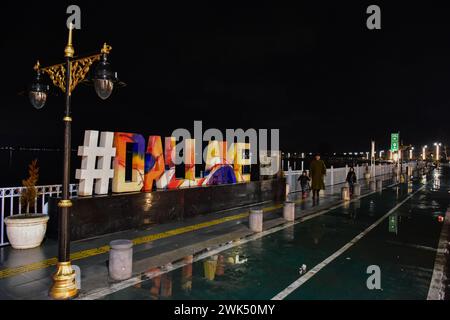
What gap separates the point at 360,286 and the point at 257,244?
3.20 meters

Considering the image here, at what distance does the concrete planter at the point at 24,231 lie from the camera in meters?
7.25

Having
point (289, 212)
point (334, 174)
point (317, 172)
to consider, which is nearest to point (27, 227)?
point (289, 212)

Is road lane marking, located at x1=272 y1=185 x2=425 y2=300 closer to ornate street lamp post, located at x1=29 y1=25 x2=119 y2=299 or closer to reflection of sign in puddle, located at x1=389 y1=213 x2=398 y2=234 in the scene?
reflection of sign in puddle, located at x1=389 y1=213 x2=398 y2=234

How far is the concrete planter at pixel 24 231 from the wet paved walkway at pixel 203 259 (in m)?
0.22

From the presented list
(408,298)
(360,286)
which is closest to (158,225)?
(360,286)

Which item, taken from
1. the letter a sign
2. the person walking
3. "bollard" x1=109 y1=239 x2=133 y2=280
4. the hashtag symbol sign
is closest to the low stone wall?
the hashtag symbol sign

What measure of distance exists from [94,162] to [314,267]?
6.49 metres

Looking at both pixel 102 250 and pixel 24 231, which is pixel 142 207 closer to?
pixel 102 250

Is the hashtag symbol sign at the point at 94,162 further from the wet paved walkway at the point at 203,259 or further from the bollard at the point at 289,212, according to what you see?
the bollard at the point at 289,212

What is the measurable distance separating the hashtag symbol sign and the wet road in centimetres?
368

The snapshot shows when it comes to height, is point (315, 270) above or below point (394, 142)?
below

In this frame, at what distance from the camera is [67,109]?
5133 mm
